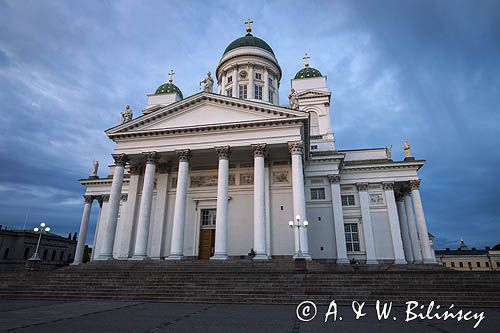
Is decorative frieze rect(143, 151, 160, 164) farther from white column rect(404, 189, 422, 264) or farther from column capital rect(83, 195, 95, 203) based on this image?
white column rect(404, 189, 422, 264)

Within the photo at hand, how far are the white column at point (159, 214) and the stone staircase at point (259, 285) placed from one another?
5.44 meters

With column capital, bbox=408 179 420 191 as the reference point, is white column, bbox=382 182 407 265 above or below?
below

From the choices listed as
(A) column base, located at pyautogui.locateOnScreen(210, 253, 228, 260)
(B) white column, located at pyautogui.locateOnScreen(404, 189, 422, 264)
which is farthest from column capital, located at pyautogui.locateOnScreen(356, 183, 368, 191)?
(A) column base, located at pyautogui.locateOnScreen(210, 253, 228, 260)

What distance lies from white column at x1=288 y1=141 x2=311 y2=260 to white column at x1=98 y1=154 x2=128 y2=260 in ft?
38.7

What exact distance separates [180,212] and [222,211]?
2873 mm

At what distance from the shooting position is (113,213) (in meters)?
19.7

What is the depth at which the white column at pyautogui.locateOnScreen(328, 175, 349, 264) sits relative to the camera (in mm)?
22731

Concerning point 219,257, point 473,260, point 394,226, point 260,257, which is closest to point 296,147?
point 260,257

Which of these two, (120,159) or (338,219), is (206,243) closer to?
(120,159)

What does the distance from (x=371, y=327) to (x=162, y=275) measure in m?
11.0

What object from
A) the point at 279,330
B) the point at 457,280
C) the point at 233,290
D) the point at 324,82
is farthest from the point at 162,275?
the point at 324,82

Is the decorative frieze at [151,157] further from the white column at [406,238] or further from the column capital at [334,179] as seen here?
the white column at [406,238]

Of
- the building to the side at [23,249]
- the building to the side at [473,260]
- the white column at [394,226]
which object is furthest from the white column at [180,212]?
A: the building to the side at [473,260]

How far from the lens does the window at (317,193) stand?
A: 2490 cm
